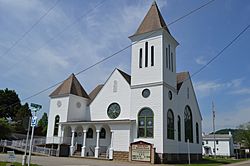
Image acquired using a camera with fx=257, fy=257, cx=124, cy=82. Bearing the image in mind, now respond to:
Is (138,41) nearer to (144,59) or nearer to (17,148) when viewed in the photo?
(144,59)

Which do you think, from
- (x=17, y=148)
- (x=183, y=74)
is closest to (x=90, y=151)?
(x=17, y=148)

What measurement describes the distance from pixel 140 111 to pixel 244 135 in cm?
5473

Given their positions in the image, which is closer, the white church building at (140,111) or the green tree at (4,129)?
the white church building at (140,111)

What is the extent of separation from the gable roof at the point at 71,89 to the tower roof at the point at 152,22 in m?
12.4

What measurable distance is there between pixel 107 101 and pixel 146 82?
679 centimetres

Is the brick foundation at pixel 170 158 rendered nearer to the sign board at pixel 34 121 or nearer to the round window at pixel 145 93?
the round window at pixel 145 93

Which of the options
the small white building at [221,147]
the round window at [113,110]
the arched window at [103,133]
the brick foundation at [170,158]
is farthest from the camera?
the small white building at [221,147]

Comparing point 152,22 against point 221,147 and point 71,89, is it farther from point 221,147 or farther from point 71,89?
point 221,147

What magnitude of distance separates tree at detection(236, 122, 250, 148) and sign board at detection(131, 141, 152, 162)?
54.7 m

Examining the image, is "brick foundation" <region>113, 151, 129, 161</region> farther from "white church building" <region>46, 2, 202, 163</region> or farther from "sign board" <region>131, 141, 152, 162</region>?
"sign board" <region>131, 141, 152, 162</region>

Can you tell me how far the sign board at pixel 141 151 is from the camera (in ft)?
85.5

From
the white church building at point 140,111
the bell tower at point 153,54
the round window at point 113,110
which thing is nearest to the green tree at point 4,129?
the white church building at point 140,111

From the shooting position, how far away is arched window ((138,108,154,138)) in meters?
27.9

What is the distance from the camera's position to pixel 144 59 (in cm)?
3084
